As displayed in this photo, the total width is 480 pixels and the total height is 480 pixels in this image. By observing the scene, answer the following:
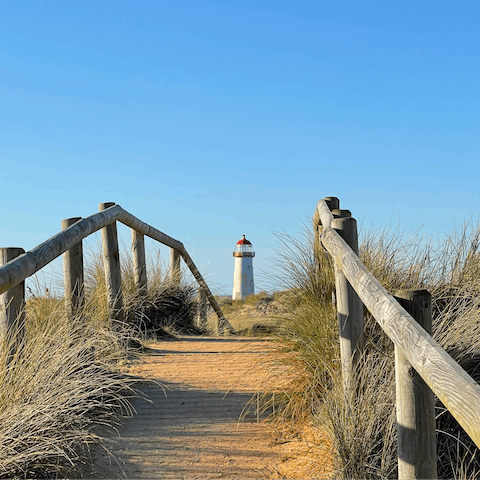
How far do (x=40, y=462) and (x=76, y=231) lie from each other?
2397mm

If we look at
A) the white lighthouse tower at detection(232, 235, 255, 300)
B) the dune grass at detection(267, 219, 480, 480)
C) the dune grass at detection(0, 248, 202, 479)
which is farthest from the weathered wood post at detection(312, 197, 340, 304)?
the white lighthouse tower at detection(232, 235, 255, 300)

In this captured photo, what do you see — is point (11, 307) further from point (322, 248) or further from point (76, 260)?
point (322, 248)

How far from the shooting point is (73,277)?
18.2 ft

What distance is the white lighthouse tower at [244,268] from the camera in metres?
27.9

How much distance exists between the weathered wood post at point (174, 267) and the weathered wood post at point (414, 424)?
6896 mm

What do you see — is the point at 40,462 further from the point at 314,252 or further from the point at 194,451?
the point at 314,252

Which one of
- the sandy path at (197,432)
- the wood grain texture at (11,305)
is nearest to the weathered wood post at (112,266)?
the sandy path at (197,432)

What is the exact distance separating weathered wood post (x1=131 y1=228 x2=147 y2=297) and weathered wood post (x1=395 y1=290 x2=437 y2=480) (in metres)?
5.97

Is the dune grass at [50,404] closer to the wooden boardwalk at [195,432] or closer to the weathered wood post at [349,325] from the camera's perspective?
the wooden boardwalk at [195,432]

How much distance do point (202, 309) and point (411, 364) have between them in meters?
8.02

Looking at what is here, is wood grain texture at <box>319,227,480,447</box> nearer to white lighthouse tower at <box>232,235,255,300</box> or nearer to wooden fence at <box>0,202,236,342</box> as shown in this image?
wooden fence at <box>0,202,236,342</box>

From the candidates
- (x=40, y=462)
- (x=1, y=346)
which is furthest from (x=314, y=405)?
(x=1, y=346)

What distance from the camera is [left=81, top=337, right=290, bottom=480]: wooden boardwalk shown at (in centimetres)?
370

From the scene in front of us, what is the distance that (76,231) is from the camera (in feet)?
17.5
